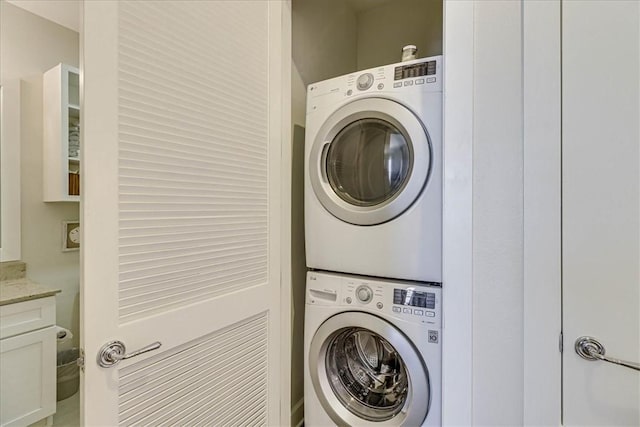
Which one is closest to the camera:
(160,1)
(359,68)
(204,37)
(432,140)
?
(160,1)

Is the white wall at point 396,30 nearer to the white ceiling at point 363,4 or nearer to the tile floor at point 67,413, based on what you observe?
the white ceiling at point 363,4

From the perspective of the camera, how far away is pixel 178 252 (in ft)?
2.96

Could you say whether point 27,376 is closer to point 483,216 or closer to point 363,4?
point 483,216

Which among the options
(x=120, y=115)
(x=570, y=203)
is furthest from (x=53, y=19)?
(x=570, y=203)

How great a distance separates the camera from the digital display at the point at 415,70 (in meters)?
1.09

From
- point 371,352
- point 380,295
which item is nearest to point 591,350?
point 380,295

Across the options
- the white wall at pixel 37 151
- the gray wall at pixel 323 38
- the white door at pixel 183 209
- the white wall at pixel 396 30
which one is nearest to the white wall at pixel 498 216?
the white door at pixel 183 209

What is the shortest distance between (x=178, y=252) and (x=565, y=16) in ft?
4.08

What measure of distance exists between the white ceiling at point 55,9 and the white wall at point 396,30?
6.12ft

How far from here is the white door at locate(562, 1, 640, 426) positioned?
69cm

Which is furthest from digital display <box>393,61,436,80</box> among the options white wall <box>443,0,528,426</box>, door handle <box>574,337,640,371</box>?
door handle <box>574,337,640,371</box>

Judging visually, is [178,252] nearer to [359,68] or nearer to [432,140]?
[432,140]

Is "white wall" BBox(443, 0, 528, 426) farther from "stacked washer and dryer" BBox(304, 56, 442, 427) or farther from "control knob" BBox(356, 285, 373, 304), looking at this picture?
"control knob" BBox(356, 285, 373, 304)

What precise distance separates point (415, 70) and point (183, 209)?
3.22ft
